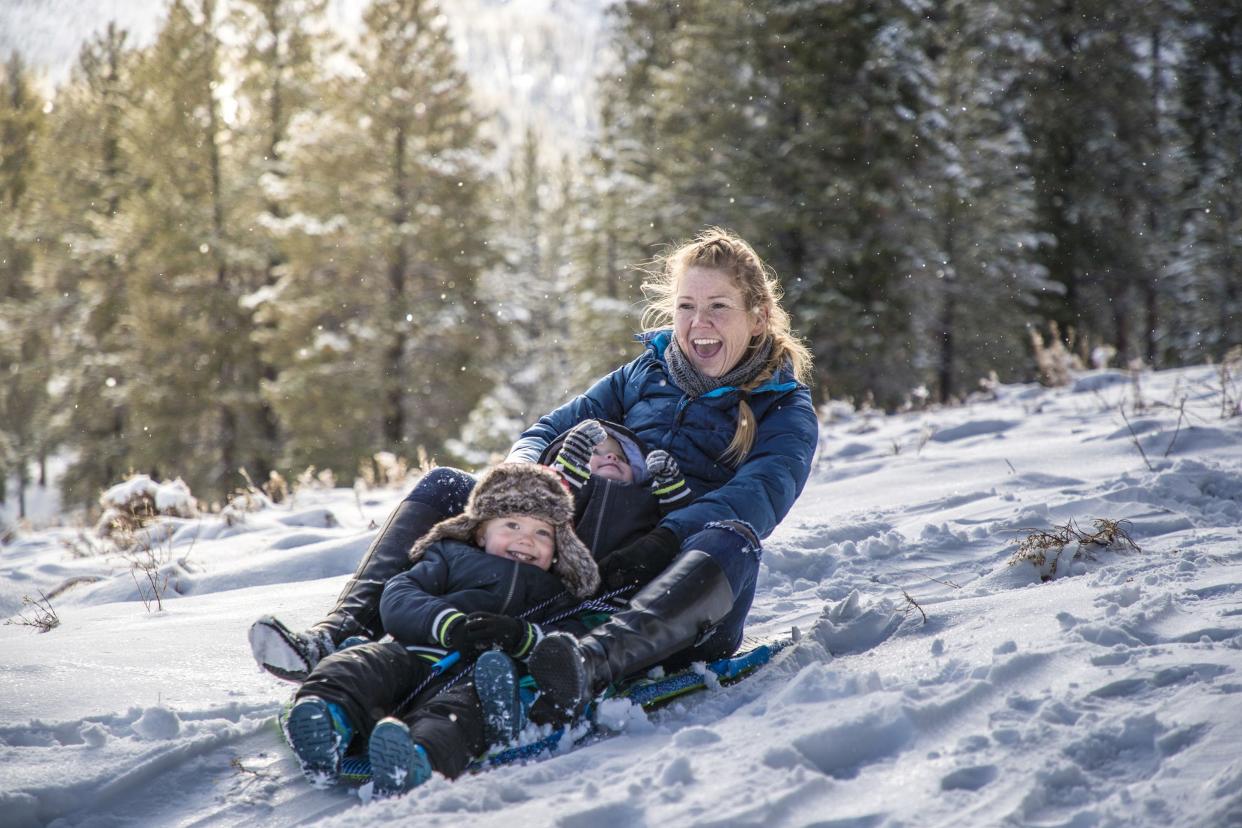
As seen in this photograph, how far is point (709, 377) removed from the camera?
361 cm

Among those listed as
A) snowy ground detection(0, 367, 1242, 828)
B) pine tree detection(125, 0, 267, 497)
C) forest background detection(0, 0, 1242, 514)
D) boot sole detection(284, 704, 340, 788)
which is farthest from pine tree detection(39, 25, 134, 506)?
boot sole detection(284, 704, 340, 788)

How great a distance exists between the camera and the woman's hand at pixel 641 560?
3.01m

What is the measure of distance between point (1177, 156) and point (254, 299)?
17258 millimetres

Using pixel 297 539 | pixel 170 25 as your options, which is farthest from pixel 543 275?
pixel 297 539

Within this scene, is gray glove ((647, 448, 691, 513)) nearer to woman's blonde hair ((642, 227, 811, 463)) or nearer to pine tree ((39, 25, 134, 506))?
woman's blonde hair ((642, 227, 811, 463))

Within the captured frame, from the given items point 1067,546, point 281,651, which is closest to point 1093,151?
point 1067,546

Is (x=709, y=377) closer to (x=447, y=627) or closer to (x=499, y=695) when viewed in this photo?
(x=447, y=627)

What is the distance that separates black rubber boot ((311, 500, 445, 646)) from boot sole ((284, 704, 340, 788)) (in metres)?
0.48

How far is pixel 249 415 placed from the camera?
60.4 feet

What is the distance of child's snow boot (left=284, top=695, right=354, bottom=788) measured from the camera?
7.55 ft

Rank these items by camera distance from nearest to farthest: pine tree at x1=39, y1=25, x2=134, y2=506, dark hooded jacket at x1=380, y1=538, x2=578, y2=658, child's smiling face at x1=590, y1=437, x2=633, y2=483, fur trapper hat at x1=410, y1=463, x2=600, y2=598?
dark hooded jacket at x1=380, y1=538, x2=578, y2=658 → fur trapper hat at x1=410, y1=463, x2=600, y2=598 → child's smiling face at x1=590, y1=437, x2=633, y2=483 → pine tree at x1=39, y1=25, x2=134, y2=506

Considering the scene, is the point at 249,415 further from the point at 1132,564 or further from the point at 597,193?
the point at 1132,564

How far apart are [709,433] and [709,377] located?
220mm

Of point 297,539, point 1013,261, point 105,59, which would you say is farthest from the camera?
point 105,59
